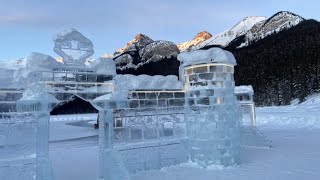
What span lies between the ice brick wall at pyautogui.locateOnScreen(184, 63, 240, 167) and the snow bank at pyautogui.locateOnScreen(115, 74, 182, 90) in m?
0.55

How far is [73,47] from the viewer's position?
282 inches

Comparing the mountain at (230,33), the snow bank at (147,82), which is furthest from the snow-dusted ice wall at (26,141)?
the mountain at (230,33)

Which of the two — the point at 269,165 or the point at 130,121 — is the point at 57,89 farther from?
the point at 269,165

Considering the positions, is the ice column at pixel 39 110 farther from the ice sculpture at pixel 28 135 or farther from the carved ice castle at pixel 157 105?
the carved ice castle at pixel 157 105

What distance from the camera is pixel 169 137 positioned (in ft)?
30.4

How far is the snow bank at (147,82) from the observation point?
7836mm

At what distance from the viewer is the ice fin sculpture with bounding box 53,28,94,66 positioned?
22.5 ft

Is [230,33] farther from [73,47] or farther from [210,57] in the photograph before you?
[73,47]

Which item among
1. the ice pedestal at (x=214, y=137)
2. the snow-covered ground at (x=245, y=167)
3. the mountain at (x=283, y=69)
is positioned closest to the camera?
the snow-covered ground at (x=245, y=167)

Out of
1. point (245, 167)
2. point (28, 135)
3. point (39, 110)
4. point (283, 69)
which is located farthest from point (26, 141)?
point (283, 69)

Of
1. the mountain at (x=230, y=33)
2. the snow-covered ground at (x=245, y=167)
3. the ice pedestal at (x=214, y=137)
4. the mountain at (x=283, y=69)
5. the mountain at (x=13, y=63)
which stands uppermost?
the mountain at (x=230, y=33)

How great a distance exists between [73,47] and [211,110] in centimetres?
410

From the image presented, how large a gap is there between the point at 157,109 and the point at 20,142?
3.57 m

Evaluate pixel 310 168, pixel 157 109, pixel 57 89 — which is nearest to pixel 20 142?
pixel 57 89
